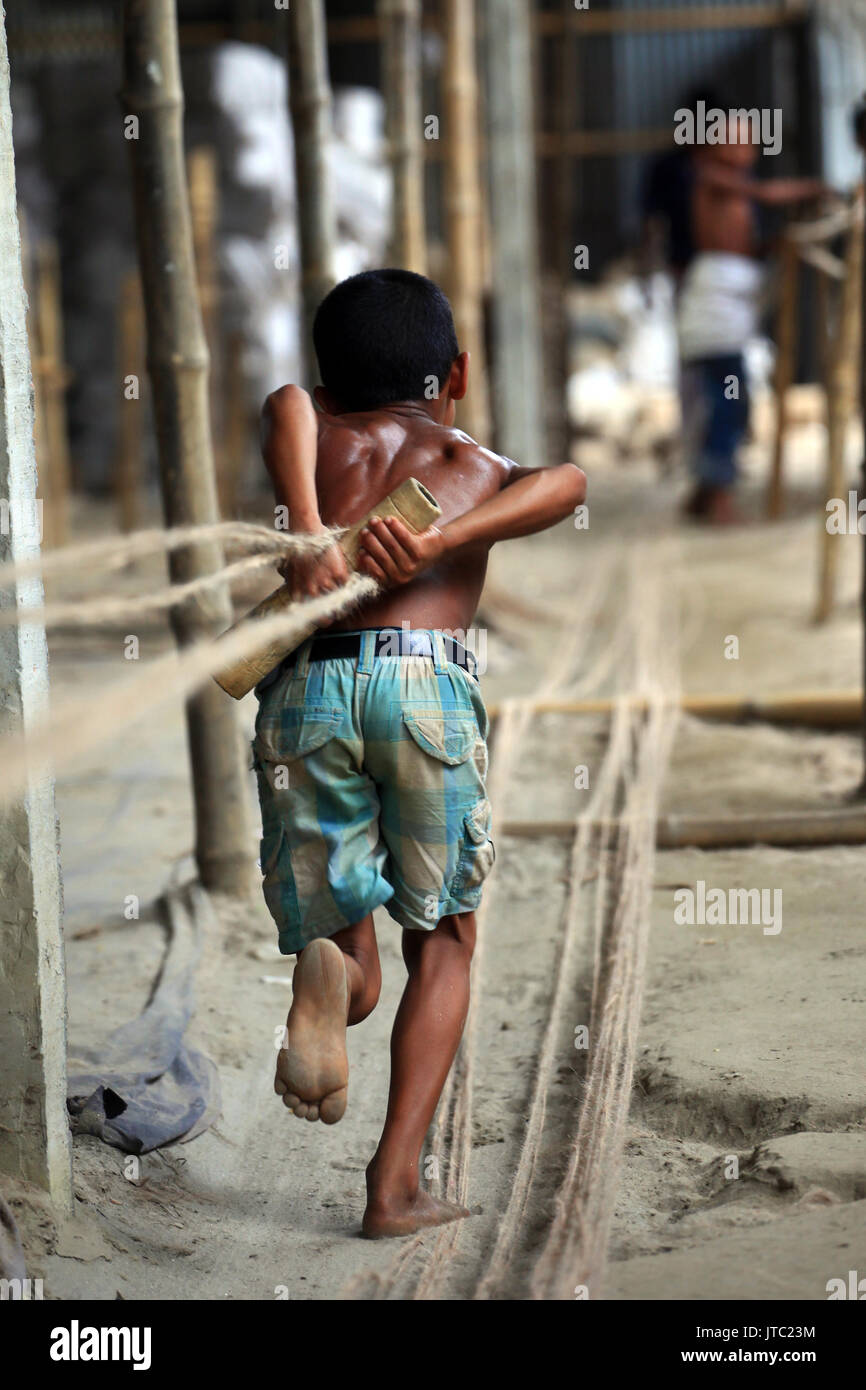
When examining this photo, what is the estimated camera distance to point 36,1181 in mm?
1889

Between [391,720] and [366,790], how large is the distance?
0.11 m

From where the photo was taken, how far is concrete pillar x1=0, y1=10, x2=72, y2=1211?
179 cm

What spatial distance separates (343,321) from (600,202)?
1263cm

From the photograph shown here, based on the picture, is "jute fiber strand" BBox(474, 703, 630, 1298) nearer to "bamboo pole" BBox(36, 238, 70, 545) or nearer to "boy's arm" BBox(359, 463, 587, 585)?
"boy's arm" BBox(359, 463, 587, 585)

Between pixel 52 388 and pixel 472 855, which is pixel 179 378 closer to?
pixel 472 855

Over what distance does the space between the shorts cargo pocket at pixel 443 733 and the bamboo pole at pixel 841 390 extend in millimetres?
3578

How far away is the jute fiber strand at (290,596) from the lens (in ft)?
6.11

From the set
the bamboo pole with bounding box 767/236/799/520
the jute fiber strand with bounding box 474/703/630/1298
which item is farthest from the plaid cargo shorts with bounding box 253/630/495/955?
the bamboo pole with bounding box 767/236/799/520

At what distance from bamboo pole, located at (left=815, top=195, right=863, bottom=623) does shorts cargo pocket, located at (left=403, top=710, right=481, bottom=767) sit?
3.58m

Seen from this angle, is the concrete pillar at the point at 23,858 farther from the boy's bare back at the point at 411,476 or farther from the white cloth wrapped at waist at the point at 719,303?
the white cloth wrapped at waist at the point at 719,303

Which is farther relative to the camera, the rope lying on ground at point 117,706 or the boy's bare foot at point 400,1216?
the boy's bare foot at point 400,1216

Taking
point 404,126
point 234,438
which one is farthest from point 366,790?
point 234,438

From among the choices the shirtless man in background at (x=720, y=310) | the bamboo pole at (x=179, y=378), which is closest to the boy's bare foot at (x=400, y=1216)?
the bamboo pole at (x=179, y=378)

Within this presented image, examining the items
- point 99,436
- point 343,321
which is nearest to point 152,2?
point 343,321
